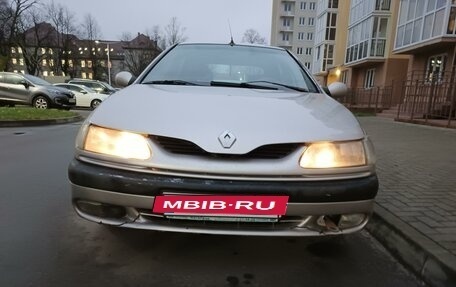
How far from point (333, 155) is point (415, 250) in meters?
1.11

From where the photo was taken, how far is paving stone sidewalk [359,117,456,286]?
300cm

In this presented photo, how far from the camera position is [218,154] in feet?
6.72

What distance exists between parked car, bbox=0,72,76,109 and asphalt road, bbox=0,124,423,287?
13906 mm

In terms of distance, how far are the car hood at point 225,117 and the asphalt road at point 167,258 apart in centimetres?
91

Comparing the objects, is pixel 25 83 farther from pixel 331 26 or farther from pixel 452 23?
pixel 331 26

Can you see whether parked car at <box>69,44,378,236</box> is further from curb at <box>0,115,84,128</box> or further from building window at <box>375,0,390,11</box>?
building window at <box>375,0,390,11</box>

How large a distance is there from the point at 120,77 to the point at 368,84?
2900 cm

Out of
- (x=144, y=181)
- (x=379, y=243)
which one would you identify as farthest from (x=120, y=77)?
(x=379, y=243)

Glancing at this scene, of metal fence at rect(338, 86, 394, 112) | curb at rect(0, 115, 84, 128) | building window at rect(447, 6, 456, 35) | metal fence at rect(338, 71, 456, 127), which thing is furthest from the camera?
metal fence at rect(338, 86, 394, 112)

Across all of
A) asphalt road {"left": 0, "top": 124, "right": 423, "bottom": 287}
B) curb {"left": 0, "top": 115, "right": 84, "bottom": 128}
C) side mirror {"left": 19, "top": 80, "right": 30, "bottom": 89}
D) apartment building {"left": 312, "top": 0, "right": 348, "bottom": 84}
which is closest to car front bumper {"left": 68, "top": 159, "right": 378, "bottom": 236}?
asphalt road {"left": 0, "top": 124, "right": 423, "bottom": 287}

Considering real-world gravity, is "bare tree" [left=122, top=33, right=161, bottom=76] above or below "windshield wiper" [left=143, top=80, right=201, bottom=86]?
above

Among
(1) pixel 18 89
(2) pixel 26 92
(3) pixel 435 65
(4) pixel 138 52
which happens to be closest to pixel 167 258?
(2) pixel 26 92

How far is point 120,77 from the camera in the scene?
13.0 ft

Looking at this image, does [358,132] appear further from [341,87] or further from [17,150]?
[17,150]
